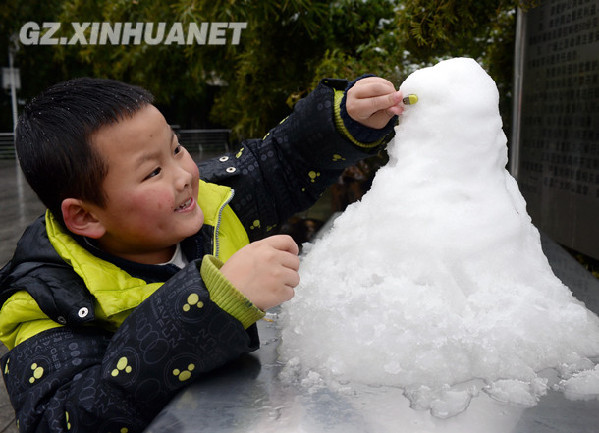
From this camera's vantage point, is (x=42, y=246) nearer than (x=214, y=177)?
Yes

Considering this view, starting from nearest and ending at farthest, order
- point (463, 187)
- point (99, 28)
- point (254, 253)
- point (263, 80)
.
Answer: point (254, 253) < point (463, 187) < point (263, 80) < point (99, 28)

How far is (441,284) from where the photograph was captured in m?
1.00

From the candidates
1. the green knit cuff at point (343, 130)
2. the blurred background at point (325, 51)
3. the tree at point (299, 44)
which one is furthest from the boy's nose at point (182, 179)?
the tree at point (299, 44)

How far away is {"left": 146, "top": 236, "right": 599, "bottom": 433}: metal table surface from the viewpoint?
0.78m

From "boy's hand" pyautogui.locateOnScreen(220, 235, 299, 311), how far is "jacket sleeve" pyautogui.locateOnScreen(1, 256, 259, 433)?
53 mm

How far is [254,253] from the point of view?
1007 mm

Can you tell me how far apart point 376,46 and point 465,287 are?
3.12 metres

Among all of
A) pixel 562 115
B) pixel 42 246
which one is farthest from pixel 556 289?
pixel 562 115

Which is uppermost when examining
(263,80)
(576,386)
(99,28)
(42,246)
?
(99,28)

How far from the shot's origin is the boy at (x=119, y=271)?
0.98 m

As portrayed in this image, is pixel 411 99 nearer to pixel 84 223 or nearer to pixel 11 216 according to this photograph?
pixel 84 223

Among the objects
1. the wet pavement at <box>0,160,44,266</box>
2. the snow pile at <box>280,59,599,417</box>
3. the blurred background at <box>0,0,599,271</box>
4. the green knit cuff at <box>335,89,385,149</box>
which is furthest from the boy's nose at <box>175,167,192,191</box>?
the wet pavement at <box>0,160,44,266</box>

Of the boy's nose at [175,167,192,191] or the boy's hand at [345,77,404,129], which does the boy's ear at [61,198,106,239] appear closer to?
the boy's nose at [175,167,192,191]

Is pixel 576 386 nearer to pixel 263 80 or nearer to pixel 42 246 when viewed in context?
pixel 42 246
